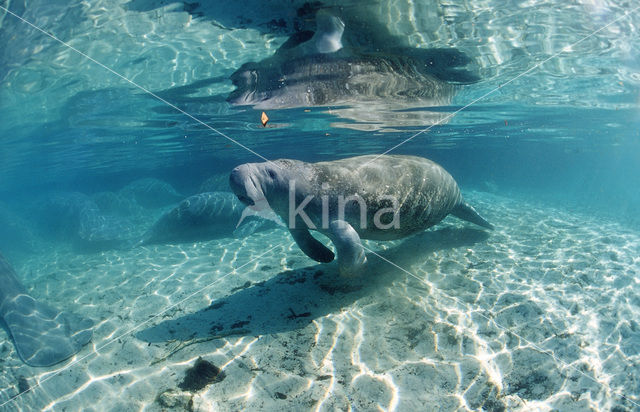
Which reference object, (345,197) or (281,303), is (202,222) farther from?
(345,197)

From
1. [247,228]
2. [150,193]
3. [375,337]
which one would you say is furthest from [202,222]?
[150,193]

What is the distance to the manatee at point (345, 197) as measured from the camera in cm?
452

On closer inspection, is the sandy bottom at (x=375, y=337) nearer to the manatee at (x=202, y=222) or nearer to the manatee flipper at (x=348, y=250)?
the manatee flipper at (x=348, y=250)

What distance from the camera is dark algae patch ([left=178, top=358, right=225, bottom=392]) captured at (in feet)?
11.2

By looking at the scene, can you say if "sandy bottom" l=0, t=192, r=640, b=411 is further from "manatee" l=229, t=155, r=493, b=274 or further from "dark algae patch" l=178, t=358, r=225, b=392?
"manatee" l=229, t=155, r=493, b=274

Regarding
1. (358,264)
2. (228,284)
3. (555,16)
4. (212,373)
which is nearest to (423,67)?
(555,16)

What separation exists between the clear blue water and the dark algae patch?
4.4 inches

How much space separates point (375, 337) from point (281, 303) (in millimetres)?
1624

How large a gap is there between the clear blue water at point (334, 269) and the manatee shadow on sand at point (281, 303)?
0.05m

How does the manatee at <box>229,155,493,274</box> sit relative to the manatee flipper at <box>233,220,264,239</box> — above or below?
above

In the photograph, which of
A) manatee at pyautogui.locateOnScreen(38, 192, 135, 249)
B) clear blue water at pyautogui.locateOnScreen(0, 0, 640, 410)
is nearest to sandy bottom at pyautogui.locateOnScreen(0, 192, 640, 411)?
clear blue water at pyautogui.locateOnScreen(0, 0, 640, 410)

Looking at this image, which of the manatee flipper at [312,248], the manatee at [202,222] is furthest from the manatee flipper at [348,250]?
the manatee at [202,222]

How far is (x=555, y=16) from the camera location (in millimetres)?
6801

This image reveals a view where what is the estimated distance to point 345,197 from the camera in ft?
16.4
